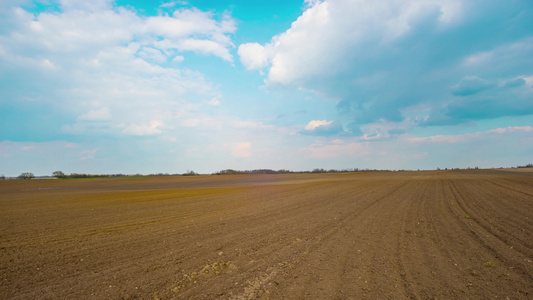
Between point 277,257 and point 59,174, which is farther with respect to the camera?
point 59,174

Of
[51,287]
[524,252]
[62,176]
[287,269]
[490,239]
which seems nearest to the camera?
[51,287]

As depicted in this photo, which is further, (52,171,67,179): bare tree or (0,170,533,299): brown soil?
(52,171,67,179): bare tree

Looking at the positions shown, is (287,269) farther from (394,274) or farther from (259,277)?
(394,274)

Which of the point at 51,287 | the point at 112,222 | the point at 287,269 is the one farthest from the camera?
the point at 112,222

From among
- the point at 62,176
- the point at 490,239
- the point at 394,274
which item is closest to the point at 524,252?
the point at 490,239

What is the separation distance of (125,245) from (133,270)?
2713mm

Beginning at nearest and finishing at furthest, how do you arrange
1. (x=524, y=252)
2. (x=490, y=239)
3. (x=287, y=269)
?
(x=287, y=269)
(x=524, y=252)
(x=490, y=239)

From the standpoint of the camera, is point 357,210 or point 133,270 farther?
point 357,210

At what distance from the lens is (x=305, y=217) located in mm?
12469

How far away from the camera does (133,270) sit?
250 inches

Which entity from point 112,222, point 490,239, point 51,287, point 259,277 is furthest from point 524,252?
point 112,222

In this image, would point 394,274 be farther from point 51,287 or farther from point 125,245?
point 125,245

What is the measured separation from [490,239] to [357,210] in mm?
6282

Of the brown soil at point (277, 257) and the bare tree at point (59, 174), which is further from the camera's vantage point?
the bare tree at point (59, 174)
